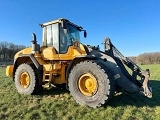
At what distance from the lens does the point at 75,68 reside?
686 cm

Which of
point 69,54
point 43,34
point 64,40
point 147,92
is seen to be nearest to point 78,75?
point 69,54

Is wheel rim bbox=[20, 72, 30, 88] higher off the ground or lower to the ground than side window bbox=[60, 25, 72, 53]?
lower

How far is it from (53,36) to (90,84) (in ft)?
9.21

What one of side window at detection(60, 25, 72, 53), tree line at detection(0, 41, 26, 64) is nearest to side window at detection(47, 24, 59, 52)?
side window at detection(60, 25, 72, 53)

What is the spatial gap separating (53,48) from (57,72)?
39.3 inches

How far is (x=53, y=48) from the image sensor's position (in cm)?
805

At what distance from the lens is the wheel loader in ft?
21.0

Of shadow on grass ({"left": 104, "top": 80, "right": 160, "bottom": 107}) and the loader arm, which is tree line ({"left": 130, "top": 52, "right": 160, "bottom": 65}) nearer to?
shadow on grass ({"left": 104, "top": 80, "right": 160, "bottom": 107})

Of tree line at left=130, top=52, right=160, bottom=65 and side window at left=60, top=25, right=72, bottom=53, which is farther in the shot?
tree line at left=130, top=52, right=160, bottom=65

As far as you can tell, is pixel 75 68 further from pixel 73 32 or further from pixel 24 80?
pixel 24 80

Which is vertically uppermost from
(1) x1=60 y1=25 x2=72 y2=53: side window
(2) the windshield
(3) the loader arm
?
(2) the windshield

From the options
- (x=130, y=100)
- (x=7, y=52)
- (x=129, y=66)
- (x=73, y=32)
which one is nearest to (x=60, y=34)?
(x=73, y=32)

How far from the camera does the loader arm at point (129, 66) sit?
6797 millimetres

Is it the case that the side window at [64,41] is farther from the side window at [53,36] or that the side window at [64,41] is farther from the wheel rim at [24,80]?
the wheel rim at [24,80]
